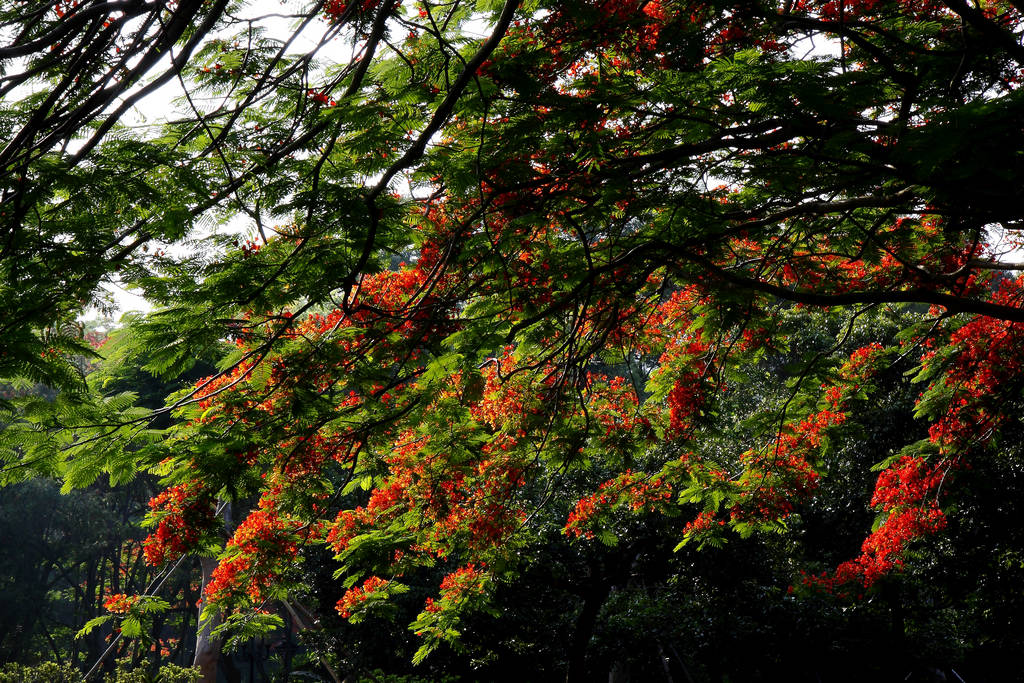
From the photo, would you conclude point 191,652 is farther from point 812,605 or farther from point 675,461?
point 675,461

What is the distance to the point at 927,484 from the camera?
6.65 meters

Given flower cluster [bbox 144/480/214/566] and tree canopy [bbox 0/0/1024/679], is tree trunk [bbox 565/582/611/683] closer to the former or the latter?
tree canopy [bbox 0/0/1024/679]

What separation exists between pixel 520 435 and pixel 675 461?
1856 millimetres

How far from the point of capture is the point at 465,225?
4250 mm

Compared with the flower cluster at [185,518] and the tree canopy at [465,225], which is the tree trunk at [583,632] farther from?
the flower cluster at [185,518]

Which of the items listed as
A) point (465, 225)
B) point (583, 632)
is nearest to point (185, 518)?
point (465, 225)

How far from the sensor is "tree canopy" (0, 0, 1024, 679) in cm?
346

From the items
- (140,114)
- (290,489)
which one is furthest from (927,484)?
(140,114)

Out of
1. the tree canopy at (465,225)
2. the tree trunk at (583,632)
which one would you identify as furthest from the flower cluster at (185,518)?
the tree trunk at (583,632)

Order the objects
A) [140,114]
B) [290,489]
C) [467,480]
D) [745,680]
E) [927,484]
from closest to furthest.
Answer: [140,114]
[290,489]
[467,480]
[927,484]
[745,680]

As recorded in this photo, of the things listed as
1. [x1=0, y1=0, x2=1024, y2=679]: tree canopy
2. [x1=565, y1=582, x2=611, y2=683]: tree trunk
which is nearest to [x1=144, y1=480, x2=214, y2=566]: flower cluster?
[x1=0, y1=0, x2=1024, y2=679]: tree canopy

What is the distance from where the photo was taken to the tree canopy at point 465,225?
136 inches

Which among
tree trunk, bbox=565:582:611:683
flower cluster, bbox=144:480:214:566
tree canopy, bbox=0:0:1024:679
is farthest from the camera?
tree trunk, bbox=565:582:611:683

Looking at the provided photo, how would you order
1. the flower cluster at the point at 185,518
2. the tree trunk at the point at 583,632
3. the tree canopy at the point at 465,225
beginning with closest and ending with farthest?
the tree canopy at the point at 465,225, the flower cluster at the point at 185,518, the tree trunk at the point at 583,632
